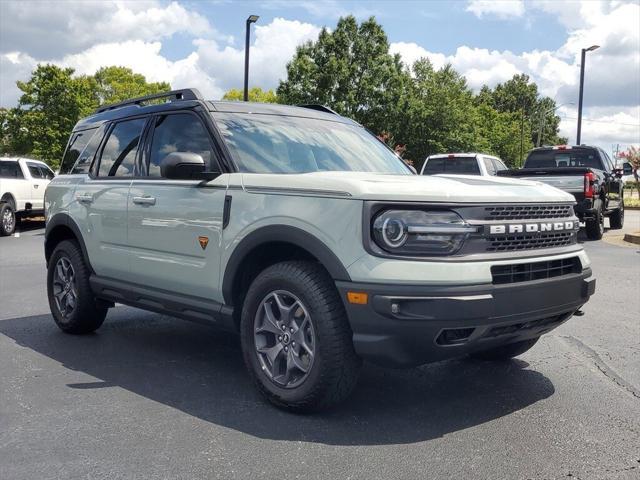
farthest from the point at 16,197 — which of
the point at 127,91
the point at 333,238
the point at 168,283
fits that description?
the point at 127,91

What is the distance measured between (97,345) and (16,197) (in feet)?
44.3

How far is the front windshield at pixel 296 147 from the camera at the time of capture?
4.56 meters

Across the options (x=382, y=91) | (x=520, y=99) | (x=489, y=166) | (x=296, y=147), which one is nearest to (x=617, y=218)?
(x=489, y=166)

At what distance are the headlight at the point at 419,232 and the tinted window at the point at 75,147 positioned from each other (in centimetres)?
356

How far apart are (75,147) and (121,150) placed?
0.98 m

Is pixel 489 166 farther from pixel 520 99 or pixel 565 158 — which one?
pixel 520 99

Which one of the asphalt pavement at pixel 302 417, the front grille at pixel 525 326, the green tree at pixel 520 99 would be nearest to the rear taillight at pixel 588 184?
the asphalt pavement at pixel 302 417

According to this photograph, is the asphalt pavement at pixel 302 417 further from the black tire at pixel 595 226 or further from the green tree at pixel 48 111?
the green tree at pixel 48 111

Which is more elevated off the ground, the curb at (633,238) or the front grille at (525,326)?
the front grille at (525,326)

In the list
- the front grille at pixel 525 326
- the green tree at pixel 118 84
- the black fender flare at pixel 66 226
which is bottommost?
the front grille at pixel 525 326

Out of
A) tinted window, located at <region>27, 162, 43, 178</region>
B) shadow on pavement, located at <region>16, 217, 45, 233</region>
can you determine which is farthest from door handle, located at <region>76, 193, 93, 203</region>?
tinted window, located at <region>27, 162, 43, 178</region>

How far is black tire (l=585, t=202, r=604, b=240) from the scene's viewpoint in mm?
14767

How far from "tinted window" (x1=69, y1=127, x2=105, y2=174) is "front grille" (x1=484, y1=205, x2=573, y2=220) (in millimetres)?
3625

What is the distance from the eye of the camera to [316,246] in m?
3.73
